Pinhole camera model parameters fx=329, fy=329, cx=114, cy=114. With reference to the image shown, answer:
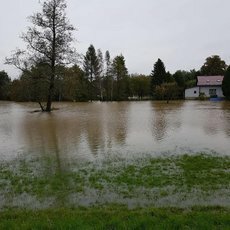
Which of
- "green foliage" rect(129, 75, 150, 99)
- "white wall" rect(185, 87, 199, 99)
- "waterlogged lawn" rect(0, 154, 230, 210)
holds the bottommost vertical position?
"waterlogged lawn" rect(0, 154, 230, 210)

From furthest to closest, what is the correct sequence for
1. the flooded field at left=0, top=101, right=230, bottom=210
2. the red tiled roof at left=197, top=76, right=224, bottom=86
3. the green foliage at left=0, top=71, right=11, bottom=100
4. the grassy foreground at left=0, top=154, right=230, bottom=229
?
the green foliage at left=0, top=71, right=11, bottom=100
the red tiled roof at left=197, top=76, right=224, bottom=86
the flooded field at left=0, top=101, right=230, bottom=210
the grassy foreground at left=0, top=154, right=230, bottom=229

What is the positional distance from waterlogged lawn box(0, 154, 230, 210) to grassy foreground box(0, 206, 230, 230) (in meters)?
0.55

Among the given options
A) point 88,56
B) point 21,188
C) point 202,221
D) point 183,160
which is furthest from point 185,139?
point 88,56

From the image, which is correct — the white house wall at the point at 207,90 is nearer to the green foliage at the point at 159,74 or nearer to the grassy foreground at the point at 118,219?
the green foliage at the point at 159,74

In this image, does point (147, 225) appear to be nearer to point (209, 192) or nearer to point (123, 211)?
point (123, 211)

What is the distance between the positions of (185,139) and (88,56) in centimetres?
6056


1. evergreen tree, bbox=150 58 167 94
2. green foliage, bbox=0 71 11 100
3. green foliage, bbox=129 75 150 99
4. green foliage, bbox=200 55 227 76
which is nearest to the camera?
evergreen tree, bbox=150 58 167 94

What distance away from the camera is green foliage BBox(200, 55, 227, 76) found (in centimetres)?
7900

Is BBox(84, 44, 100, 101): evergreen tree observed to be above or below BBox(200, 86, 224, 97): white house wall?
above

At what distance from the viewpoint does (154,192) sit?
6684 mm

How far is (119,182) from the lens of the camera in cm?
744

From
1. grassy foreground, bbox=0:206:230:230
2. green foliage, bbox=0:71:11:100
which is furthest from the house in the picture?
grassy foreground, bbox=0:206:230:230

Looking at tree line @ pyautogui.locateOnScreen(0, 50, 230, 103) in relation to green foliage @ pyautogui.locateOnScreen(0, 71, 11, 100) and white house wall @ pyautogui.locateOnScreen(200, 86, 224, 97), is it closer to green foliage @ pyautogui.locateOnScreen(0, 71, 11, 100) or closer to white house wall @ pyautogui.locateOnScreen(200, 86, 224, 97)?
green foliage @ pyautogui.locateOnScreen(0, 71, 11, 100)

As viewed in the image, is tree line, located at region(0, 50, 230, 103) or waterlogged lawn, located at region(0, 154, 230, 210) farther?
tree line, located at region(0, 50, 230, 103)
